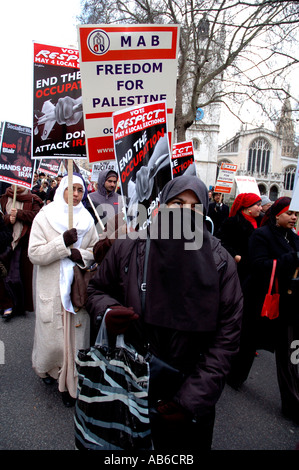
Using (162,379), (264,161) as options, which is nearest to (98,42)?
(162,379)

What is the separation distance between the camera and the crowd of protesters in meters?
1.65

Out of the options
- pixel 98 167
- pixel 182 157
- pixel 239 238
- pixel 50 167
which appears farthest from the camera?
pixel 50 167

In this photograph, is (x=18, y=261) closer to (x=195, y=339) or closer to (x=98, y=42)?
(x=98, y=42)

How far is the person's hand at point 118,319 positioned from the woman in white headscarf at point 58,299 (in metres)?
1.21

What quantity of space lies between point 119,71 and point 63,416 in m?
2.84

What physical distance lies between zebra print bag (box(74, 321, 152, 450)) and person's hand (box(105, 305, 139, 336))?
0.33 ft

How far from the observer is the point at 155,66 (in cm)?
275

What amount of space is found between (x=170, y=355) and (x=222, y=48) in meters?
16.1

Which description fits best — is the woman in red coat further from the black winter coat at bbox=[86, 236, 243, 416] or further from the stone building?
the stone building

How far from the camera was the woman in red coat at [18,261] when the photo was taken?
468cm

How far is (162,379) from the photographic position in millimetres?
1626

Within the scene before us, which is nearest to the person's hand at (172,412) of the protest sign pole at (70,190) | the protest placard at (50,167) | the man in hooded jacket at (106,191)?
the protest sign pole at (70,190)
